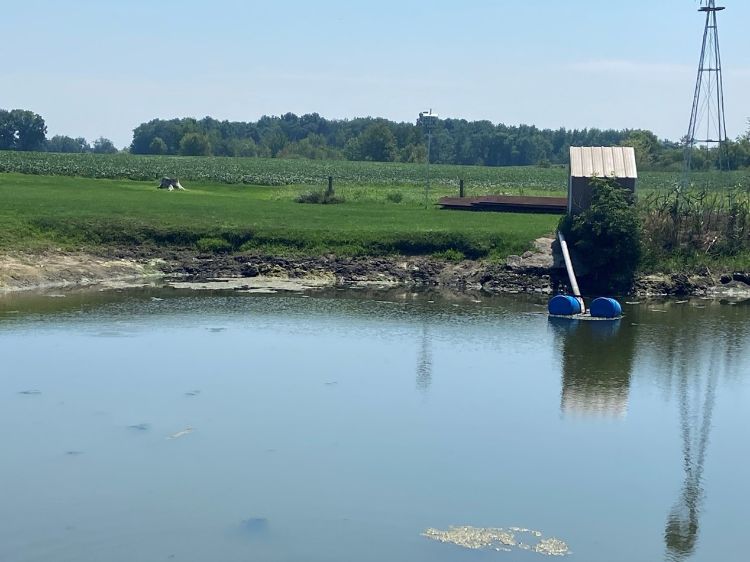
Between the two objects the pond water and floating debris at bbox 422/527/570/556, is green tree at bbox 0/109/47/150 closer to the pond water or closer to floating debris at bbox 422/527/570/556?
the pond water

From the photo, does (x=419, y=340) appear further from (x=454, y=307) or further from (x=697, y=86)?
(x=697, y=86)

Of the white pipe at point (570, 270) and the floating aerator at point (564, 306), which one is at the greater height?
the white pipe at point (570, 270)

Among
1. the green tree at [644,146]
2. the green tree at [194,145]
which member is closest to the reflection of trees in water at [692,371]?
the green tree at [644,146]

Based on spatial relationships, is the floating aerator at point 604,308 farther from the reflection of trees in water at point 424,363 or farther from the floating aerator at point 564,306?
the reflection of trees in water at point 424,363

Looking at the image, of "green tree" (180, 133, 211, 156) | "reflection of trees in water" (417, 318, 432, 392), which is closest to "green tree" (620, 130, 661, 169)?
"green tree" (180, 133, 211, 156)

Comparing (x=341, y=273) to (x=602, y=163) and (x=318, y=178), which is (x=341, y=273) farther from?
(x=318, y=178)

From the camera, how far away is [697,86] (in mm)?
37500

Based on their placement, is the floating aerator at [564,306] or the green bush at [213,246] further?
the green bush at [213,246]

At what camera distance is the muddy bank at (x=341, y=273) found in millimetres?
31453

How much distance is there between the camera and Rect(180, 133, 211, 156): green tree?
436 ft

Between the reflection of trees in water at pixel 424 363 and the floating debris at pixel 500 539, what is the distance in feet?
22.5

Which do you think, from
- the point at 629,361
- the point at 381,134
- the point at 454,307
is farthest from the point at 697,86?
the point at 381,134

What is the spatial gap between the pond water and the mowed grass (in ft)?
20.7

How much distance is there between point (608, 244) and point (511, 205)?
942 cm
